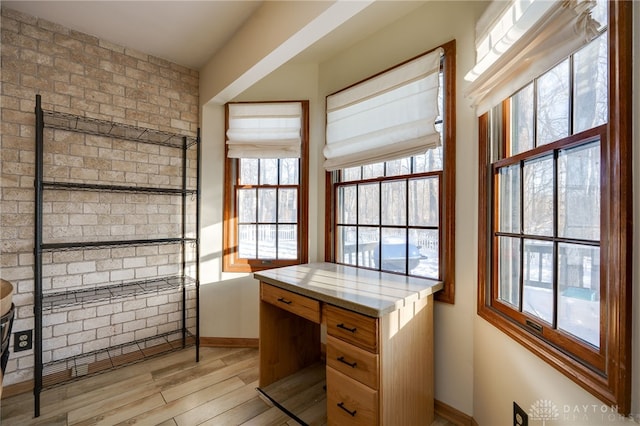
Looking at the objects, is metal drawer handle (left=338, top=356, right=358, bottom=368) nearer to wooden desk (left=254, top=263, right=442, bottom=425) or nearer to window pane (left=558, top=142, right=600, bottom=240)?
wooden desk (left=254, top=263, right=442, bottom=425)

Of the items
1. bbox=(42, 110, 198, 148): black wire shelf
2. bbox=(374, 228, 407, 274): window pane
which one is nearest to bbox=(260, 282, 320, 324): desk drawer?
bbox=(374, 228, 407, 274): window pane

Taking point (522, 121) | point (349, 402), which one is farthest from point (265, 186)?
point (522, 121)

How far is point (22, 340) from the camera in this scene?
200cm

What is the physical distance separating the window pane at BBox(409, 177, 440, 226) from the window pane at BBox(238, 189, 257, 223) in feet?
4.82

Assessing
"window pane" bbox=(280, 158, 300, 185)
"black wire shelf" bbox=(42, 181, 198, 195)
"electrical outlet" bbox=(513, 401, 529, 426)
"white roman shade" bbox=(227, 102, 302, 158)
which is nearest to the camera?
"electrical outlet" bbox=(513, 401, 529, 426)

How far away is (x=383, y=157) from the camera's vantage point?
2016mm

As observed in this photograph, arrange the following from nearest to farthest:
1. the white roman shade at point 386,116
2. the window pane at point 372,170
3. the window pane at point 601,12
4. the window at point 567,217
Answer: the window at point 567,217 < the window pane at point 601,12 < the white roman shade at point 386,116 < the window pane at point 372,170

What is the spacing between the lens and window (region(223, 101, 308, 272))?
260cm

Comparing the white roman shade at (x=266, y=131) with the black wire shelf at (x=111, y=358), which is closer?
the black wire shelf at (x=111, y=358)

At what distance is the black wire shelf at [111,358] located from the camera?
83.1 inches

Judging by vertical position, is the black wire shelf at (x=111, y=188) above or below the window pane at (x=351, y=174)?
below

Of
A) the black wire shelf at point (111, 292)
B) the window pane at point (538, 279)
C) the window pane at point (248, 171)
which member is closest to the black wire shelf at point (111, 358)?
the black wire shelf at point (111, 292)

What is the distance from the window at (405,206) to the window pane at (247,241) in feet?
2.46

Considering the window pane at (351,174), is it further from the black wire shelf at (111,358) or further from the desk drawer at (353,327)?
the black wire shelf at (111,358)
